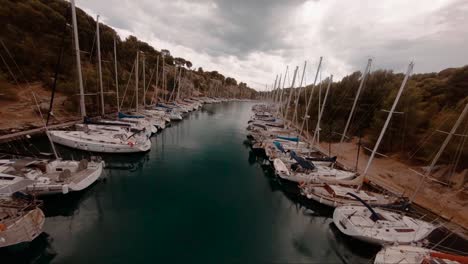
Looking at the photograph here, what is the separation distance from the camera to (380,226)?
42.5 ft

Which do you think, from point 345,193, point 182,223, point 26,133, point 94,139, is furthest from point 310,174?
point 26,133

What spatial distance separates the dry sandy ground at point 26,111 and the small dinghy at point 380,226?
1499 inches

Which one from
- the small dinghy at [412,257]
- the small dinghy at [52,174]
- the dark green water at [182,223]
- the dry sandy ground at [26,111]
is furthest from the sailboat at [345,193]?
the dry sandy ground at [26,111]

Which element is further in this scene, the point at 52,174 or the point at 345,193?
the point at 345,193

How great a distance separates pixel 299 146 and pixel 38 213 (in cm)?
2914

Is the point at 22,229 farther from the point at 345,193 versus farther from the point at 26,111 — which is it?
the point at 26,111

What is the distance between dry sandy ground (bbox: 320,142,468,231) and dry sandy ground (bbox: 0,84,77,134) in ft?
148

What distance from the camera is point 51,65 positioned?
43125 millimetres

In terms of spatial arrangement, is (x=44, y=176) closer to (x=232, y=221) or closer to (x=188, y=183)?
(x=188, y=183)

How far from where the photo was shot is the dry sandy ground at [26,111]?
25.1 m

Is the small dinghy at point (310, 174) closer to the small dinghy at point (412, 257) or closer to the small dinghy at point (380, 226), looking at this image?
the small dinghy at point (380, 226)

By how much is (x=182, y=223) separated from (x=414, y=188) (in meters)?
24.2

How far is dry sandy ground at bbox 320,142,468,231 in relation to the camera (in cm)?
1604

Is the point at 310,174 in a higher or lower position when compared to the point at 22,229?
higher
